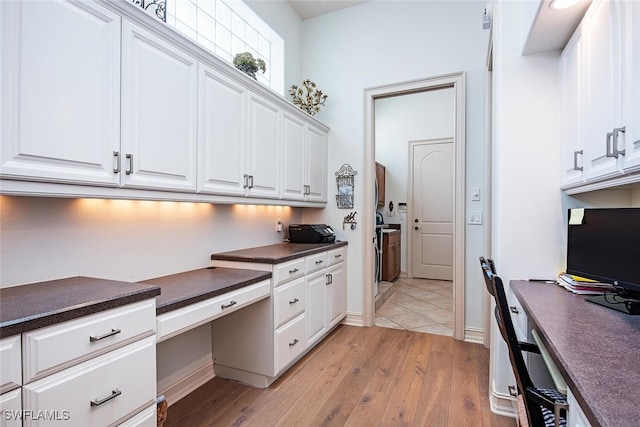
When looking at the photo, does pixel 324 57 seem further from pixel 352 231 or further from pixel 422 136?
pixel 422 136

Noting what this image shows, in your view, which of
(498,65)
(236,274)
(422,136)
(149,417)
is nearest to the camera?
(149,417)

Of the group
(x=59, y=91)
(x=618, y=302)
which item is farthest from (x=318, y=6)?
(x=618, y=302)

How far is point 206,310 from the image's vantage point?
169 centimetres

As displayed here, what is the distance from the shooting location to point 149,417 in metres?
1.33

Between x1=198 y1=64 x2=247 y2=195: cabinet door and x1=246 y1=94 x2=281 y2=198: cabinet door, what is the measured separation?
0.10 meters

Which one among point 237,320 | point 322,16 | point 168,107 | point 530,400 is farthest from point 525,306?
point 322,16

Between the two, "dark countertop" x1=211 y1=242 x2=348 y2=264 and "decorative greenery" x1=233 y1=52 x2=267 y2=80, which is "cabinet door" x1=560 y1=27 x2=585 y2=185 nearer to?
"dark countertop" x1=211 y1=242 x2=348 y2=264

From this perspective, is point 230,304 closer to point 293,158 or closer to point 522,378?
point 522,378

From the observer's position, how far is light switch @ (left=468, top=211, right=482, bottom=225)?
3031 mm

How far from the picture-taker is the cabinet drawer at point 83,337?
0.98 m

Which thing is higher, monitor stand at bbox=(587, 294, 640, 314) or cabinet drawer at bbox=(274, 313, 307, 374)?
monitor stand at bbox=(587, 294, 640, 314)

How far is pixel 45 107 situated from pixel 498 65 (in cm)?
229

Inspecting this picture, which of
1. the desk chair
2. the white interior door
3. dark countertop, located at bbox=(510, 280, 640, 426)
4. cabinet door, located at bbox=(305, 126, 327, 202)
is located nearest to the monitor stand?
dark countertop, located at bbox=(510, 280, 640, 426)

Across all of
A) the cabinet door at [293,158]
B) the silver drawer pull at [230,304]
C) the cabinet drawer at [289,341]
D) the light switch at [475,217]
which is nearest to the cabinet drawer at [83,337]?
the silver drawer pull at [230,304]
